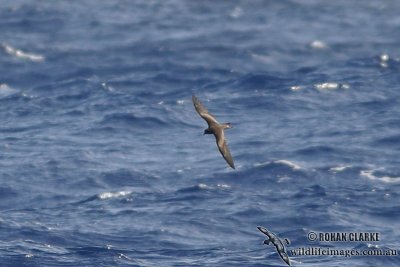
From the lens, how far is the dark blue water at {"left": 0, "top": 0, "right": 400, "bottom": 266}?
3288 cm

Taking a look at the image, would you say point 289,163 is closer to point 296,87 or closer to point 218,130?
point 296,87

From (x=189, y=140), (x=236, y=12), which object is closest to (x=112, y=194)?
(x=189, y=140)

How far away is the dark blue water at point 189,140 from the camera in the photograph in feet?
108

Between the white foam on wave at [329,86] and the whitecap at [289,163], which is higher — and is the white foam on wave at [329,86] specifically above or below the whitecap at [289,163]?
below

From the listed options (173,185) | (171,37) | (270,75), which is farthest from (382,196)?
(171,37)

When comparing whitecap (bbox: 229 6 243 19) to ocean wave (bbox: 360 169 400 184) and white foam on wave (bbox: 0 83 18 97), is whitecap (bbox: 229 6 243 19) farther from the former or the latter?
ocean wave (bbox: 360 169 400 184)

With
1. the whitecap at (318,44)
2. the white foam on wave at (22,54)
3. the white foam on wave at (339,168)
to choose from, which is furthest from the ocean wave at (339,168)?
the white foam on wave at (22,54)

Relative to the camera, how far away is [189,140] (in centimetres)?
4075

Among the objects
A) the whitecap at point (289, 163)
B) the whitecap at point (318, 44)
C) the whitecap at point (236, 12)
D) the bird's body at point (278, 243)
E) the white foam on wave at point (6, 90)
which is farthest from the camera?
the whitecap at point (236, 12)

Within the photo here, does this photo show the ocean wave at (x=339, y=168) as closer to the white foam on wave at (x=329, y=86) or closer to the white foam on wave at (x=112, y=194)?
the white foam on wave at (x=112, y=194)

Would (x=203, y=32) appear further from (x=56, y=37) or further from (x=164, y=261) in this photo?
(x=164, y=261)

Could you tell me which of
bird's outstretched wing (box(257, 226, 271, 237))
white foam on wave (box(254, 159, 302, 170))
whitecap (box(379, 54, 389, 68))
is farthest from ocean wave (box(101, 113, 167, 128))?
whitecap (box(379, 54, 389, 68))

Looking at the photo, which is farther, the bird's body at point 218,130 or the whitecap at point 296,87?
the whitecap at point 296,87

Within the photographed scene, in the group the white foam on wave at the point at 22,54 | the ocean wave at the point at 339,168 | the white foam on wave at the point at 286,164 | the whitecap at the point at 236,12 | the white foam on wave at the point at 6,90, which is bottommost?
the whitecap at the point at 236,12
